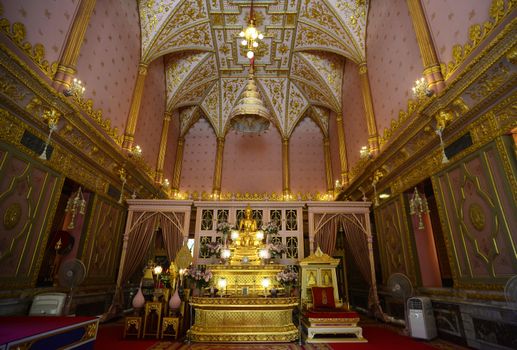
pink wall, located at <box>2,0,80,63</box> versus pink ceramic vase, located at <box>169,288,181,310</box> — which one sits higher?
pink wall, located at <box>2,0,80,63</box>

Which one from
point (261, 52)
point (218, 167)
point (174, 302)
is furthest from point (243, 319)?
point (261, 52)

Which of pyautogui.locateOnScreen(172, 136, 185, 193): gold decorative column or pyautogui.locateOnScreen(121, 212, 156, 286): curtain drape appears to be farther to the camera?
pyautogui.locateOnScreen(172, 136, 185, 193): gold decorative column

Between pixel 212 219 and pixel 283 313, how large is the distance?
507 centimetres

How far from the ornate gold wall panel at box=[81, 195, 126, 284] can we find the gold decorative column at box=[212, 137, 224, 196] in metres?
6.00

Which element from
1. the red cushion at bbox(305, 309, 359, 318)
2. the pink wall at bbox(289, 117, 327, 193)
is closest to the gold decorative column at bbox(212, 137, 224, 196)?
the pink wall at bbox(289, 117, 327, 193)

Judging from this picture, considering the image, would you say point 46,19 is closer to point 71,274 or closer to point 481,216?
point 71,274

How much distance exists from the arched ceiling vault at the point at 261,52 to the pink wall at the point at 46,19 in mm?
4315

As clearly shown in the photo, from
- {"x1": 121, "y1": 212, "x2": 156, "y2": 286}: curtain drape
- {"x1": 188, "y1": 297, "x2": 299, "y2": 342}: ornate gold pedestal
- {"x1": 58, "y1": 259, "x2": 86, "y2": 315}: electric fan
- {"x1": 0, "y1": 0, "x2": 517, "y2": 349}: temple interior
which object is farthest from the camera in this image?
{"x1": 121, "y1": 212, "x2": 156, "y2": 286}: curtain drape

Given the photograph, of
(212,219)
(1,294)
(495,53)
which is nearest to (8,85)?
(1,294)

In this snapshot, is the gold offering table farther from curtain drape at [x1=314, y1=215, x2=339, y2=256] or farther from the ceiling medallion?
the ceiling medallion

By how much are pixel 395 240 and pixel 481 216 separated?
3721mm

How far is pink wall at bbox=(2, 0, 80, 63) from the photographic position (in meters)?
5.59

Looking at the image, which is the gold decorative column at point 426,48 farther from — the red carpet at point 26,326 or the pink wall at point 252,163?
the pink wall at point 252,163

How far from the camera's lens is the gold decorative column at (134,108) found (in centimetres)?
1005
